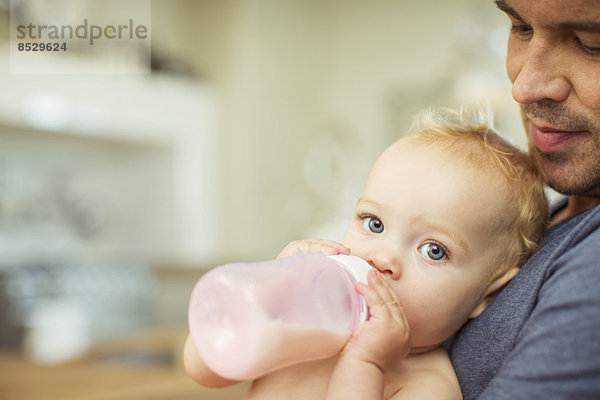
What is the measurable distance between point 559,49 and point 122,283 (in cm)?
303

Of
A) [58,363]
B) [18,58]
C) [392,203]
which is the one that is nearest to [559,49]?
[392,203]

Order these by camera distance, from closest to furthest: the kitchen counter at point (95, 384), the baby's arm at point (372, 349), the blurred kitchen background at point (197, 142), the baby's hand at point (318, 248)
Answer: the baby's arm at point (372, 349) → the baby's hand at point (318, 248) → the kitchen counter at point (95, 384) → the blurred kitchen background at point (197, 142)

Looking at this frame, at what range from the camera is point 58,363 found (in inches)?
108

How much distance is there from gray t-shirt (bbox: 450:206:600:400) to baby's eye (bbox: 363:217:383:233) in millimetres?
198

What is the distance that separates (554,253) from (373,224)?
0.87 ft

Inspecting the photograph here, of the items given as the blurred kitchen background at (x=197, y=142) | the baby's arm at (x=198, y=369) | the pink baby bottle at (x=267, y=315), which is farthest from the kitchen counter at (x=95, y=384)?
the pink baby bottle at (x=267, y=315)

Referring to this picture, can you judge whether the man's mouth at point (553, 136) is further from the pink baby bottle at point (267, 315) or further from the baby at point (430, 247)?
the pink baby bottle at point (267, 315)

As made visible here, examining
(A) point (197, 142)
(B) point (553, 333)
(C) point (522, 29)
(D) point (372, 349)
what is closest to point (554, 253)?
(B) point (553, 333)

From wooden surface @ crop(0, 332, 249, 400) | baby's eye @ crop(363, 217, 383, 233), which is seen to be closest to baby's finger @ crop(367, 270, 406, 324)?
baby's eye @ crop(363, 217, 383, 233)

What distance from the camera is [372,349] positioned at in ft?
2.53

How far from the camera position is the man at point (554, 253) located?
0.63m

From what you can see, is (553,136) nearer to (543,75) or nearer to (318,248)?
(543,75)

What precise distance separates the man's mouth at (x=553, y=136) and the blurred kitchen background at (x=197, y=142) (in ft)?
7.31

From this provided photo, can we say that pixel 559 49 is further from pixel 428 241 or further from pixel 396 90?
pixel 396 90
